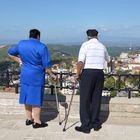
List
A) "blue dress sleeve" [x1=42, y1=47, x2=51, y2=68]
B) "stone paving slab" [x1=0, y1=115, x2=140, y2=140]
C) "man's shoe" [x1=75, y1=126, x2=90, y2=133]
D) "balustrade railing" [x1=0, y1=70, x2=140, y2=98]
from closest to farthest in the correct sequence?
"stone paving slab" [x1=0, y1=115, x2=140, y2=140] → "blue dress sleeve" [x1=42, y1=47, x2=51, y2=68] → "man's shoe" [x1=75, y1=126, x2=90, y2=133] → "balustrade railing" [x1=0, y1=70, x2=140, y2=98]

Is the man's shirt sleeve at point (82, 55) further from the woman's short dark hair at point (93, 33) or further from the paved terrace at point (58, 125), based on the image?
the paved terrace at point (58, 125)

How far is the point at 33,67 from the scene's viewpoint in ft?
22.1

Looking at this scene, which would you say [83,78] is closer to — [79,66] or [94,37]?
[79,66]

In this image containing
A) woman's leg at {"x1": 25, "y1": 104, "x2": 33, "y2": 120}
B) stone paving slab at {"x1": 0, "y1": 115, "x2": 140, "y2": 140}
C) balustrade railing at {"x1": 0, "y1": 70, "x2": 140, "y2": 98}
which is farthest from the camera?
balustrade railing at {"x1": 0, "y1": 70, "x2": 140, "y2": 98}

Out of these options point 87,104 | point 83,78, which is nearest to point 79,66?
point 83,78

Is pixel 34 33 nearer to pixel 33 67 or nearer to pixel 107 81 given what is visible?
pixel 33 67

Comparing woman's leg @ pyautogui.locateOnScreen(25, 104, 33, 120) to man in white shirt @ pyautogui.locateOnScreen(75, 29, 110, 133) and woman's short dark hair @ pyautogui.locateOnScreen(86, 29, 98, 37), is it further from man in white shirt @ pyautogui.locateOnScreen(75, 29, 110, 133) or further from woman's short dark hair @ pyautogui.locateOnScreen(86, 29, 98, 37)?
woman's short dark hair @ pyautogui.locateOnScreen(86, 29, 98, 37)

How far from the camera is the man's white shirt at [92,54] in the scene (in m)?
6.57

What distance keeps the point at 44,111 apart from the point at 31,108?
89cm

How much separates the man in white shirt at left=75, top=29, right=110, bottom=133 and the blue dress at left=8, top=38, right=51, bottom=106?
585mm

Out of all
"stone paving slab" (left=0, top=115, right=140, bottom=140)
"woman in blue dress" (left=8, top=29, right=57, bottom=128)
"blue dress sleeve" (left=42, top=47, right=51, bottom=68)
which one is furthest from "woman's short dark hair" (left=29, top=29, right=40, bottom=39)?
"stone paving slab" (left=0, top=115, right=140, bottom=140)

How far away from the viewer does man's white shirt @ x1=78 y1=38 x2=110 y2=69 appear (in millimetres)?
6566

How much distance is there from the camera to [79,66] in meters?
6.55

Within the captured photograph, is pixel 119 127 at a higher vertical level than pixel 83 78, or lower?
lower
